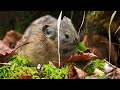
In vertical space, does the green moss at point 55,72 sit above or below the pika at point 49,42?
below

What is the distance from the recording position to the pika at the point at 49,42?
464 cm

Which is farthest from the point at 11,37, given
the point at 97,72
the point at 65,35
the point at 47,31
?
the point at 97,72

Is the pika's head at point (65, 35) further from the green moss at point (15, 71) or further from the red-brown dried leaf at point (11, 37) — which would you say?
the red-brown dried leaf at point (11, 37)

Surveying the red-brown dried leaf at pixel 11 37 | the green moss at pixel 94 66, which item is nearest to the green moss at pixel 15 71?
the green moss at pixel 94 66

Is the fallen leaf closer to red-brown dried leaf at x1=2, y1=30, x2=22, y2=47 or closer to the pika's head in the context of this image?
the pika's head

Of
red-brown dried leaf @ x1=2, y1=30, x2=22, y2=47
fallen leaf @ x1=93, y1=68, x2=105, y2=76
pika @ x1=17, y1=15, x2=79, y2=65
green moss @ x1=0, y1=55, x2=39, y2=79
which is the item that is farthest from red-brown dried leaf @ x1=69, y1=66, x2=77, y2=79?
red-brown dried leaf @ x1=2, y1=30, x2=22, y2=47

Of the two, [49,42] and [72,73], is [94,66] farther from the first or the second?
[49,42]

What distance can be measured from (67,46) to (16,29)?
124 inches

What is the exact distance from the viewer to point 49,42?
189 inches

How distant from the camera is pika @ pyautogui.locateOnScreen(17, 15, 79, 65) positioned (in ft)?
15.2

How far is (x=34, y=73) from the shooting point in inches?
152
